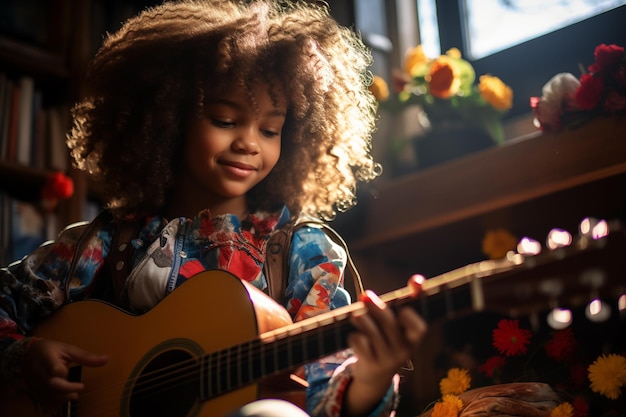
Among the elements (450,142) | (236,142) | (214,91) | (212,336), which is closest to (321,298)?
(212,336)

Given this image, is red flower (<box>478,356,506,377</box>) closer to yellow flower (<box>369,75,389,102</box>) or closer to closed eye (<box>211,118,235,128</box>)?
closed eye (<box>211,118,235,128</box>)

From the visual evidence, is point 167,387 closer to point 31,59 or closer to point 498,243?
point 498,243

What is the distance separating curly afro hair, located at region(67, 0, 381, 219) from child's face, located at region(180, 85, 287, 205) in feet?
0.09

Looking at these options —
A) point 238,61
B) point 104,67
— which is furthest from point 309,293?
point 104,67

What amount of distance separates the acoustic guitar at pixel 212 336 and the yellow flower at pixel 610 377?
34 centimetres

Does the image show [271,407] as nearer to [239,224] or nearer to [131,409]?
[131,409]

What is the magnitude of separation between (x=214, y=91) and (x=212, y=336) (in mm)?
431

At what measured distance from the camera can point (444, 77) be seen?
6.61 feet

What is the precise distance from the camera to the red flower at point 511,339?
1287 mm

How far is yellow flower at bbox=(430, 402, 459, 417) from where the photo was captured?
47.1 inches

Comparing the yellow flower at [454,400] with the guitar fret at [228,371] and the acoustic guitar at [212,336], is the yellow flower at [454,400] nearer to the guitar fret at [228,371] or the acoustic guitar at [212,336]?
the acoustic guitar at [212,336]

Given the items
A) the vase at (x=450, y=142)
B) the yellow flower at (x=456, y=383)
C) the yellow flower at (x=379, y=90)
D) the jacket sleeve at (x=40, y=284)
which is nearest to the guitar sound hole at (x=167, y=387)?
the jacket sleeve at (x=40, y=284)

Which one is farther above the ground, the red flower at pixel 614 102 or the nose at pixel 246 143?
the red flower at pixel 614 102

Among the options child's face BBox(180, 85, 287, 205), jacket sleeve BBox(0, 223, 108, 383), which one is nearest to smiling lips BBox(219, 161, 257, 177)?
child's face BBox(180, 85, 287, 205)
